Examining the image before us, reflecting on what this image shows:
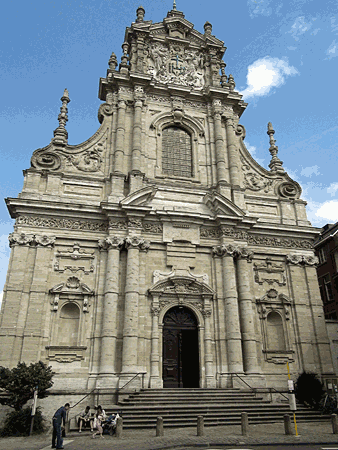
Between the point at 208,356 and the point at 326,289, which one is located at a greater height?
the point at 326,289

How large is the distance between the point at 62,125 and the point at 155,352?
13.8 m

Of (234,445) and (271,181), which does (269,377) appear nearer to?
(234,445)

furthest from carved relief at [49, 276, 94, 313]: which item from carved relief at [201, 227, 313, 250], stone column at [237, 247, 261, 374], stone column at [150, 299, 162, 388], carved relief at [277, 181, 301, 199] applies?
carved relief at [277, 181, 301, 199]

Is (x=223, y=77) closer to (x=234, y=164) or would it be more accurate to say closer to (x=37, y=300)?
(x=234, y=164)

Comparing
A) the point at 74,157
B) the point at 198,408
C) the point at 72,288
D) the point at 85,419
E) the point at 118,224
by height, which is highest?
the point at 74,157

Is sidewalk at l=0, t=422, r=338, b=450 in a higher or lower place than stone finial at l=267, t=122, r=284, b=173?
lower

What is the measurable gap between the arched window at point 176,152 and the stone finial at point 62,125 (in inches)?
229

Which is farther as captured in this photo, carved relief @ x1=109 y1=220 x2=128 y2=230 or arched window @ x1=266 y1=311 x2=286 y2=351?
arched window @ x1=266 y1=311 x2=286 y2=351

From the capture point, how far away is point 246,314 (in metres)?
19.9

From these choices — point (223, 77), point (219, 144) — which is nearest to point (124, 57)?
point (223, 77)

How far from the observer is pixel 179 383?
1872 cm

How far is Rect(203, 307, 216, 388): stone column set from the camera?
1867cm

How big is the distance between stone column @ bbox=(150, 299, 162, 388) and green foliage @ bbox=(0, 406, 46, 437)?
5279 millimetres

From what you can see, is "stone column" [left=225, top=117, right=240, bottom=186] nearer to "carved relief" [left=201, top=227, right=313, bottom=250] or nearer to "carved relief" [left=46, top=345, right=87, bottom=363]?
"carved relief" [left=201, top=227, right=313, bottom=250]
